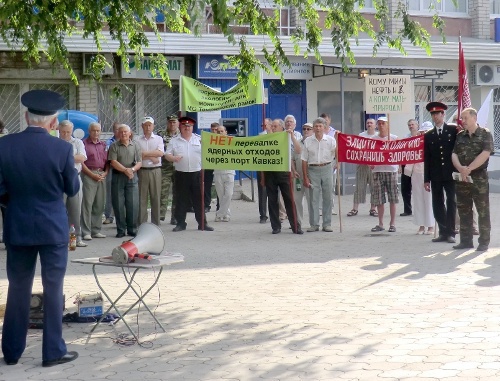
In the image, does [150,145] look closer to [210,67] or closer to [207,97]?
[207,97]

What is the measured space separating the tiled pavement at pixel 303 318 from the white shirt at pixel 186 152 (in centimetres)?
272

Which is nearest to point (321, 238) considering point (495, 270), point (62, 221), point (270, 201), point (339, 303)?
point (270, 201)

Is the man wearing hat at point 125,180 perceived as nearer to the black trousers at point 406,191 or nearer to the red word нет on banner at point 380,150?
the red word нет on banner at point 380,150

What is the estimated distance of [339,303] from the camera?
31.8 ft

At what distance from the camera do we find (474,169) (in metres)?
13.3

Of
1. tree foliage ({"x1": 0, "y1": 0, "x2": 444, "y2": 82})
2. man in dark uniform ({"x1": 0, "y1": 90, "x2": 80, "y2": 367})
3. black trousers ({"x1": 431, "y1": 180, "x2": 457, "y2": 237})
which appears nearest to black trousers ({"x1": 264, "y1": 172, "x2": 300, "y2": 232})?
black trousers ({"x1": 431, "y1": 180, "x2": 457, "y2": 237})

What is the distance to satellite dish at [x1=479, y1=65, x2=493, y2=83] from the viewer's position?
95.1 ft

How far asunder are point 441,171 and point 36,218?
8.55m

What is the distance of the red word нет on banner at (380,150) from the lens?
15.9 metres

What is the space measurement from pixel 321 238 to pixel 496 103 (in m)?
16.6

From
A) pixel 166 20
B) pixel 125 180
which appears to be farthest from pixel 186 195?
pixel 166 20

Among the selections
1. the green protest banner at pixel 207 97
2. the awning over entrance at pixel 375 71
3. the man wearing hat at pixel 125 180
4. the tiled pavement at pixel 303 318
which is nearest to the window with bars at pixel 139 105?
the awning over entrance at pixel 375 71

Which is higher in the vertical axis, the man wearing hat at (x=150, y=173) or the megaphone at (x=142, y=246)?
the man wearing hat at (x=150, y=173)

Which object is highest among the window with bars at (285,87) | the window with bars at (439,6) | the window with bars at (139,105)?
the window with bars at (439,6)
